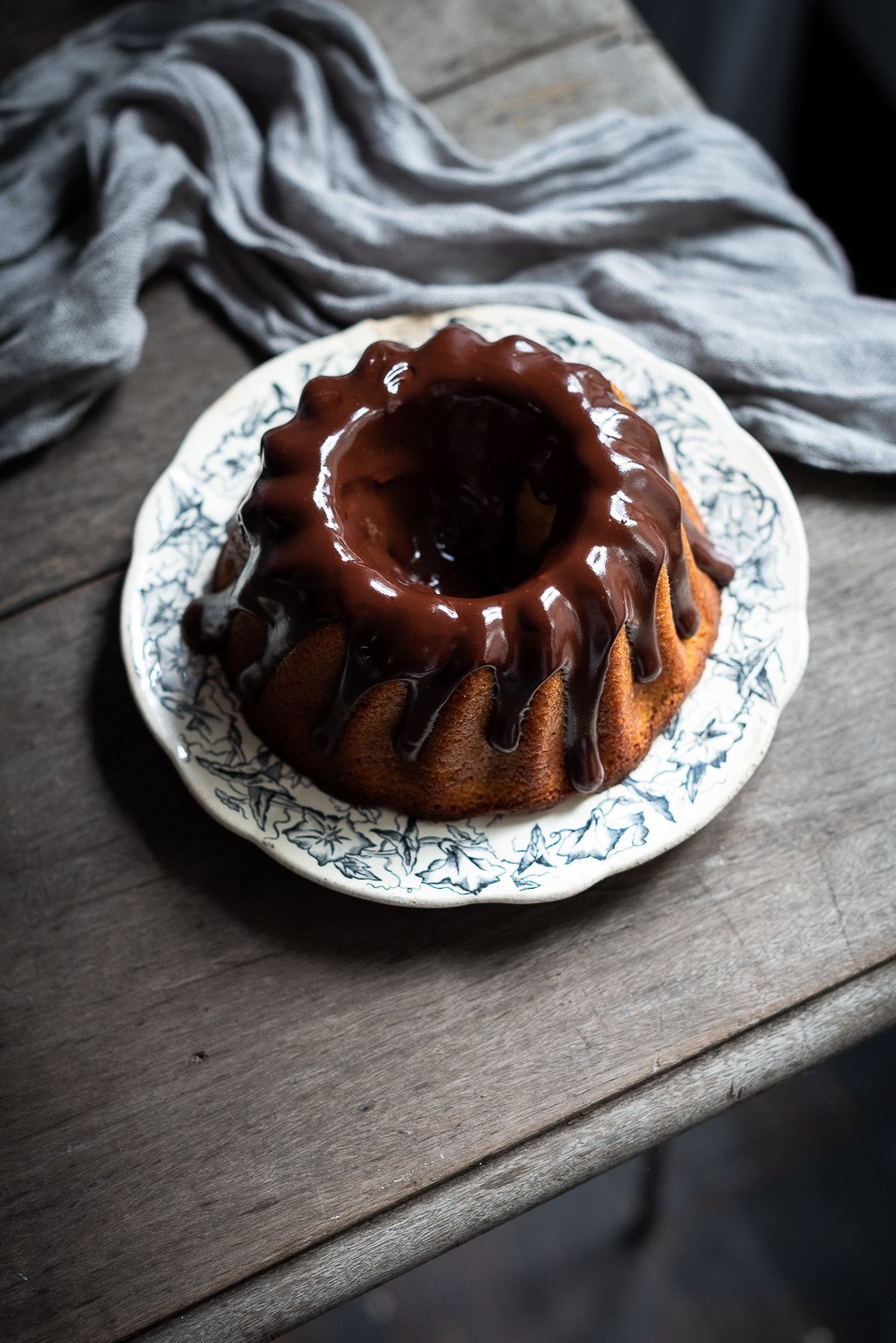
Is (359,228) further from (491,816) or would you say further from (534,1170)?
(534,1170)

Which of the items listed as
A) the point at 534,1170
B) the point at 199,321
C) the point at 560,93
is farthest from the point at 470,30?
the point at 534,1170

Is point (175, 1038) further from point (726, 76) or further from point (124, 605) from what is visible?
point (726, 76)

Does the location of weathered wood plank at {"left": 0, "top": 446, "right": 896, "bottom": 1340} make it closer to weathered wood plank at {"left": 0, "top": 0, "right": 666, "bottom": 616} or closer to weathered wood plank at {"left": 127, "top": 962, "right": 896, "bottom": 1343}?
weathered wood plank at {"left": 127, "top": 962, "right": 896, "bottom": 1343}

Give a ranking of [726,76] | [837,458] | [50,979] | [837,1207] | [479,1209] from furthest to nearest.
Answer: [726,76] → [837,1207] → [837,458] → [50,979] → [479,1209]

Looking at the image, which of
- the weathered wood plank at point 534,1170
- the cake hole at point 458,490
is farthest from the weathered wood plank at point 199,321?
the weathered wood plank at point 534,1170

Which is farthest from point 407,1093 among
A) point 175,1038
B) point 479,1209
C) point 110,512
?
point 110,512

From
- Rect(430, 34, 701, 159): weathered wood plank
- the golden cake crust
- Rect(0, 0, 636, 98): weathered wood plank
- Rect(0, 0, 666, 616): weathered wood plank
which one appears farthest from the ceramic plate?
Rect(0, 0, 636, 98): weathered wood plank

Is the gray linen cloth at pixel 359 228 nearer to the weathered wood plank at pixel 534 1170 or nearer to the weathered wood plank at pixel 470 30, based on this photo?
the weathered wood plank at pixel 470 30
